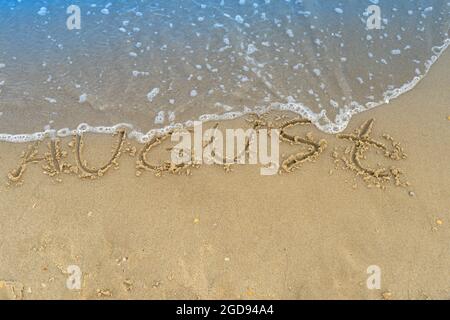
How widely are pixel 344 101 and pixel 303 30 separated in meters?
1.16

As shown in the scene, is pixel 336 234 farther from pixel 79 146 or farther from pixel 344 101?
pixel 79 146

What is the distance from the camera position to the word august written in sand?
3.46 metres

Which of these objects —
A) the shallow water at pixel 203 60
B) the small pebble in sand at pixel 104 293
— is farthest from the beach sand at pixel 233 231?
the shallow water at pixel 203 60

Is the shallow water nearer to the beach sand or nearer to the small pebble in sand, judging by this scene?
the beach sand

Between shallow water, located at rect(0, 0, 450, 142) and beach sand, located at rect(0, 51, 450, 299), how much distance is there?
60cm

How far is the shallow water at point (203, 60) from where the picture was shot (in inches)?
156

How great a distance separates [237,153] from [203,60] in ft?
4.54

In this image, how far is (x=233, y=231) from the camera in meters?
3.11

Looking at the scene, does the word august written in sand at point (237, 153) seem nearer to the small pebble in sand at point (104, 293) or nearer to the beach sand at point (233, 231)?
the beach sand at point (233, 231)

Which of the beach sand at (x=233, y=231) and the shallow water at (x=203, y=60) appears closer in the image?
the beach sand at (x=233, y=231)

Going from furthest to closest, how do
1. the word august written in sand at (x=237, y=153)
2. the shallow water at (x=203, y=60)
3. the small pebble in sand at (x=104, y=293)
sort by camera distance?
the shallow water at (x=203, y=60) < the word august written in sand at (x=237, y=153) < the small pebble in sand at (x=104, y=293)

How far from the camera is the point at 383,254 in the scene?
9.80 feet

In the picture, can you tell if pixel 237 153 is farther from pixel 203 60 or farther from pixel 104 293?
pixel 104 293

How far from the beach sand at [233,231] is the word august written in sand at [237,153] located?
0.06 m
